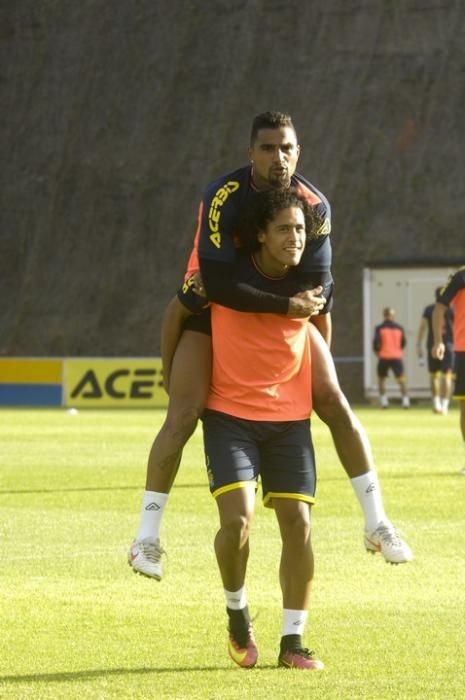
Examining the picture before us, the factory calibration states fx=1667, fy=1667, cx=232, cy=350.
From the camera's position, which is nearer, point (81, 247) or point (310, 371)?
point (310, 371)

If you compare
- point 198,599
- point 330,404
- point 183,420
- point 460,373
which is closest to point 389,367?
point 460,373

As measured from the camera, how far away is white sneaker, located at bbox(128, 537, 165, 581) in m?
7.00

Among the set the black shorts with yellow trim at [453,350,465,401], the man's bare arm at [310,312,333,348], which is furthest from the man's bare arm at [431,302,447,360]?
the man's bare arm at [310,312,333,348]

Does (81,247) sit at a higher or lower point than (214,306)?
lower

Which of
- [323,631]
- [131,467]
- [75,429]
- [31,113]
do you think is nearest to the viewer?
[323,631]

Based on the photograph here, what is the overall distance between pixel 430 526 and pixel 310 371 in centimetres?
564

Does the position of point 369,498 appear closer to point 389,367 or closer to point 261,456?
point 261,456

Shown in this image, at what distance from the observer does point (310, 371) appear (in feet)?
22.7

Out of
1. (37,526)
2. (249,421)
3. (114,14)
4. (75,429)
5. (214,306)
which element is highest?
(114,14)

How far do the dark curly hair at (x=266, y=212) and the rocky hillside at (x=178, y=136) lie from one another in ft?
121

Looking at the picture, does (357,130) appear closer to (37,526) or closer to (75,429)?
(75,429)

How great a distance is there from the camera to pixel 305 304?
6664 mm

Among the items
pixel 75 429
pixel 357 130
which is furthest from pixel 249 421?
pixel 357 130

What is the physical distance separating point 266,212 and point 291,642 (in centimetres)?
172
